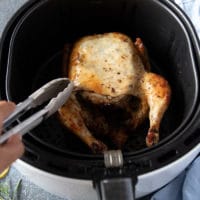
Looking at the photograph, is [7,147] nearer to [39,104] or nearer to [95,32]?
[39,104]

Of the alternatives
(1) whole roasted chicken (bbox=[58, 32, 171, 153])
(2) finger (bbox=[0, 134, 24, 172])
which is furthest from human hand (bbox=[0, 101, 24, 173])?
(1) whole roasted chicken (bbox=[58, 32, 171, 153])

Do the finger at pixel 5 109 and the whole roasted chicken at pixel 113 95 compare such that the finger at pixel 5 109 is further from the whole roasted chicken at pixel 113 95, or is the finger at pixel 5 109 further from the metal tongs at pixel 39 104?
the whole roasted chicken at pixel 113 95

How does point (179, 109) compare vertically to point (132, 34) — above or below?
below

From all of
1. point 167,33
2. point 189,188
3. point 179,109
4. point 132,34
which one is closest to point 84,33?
point 132,34

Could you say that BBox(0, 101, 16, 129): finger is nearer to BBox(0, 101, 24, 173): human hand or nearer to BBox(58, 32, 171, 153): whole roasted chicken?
BBox(0, 101, 24, 173): human hand

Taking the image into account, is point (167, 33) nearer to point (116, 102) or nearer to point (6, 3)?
point (116, 102)
